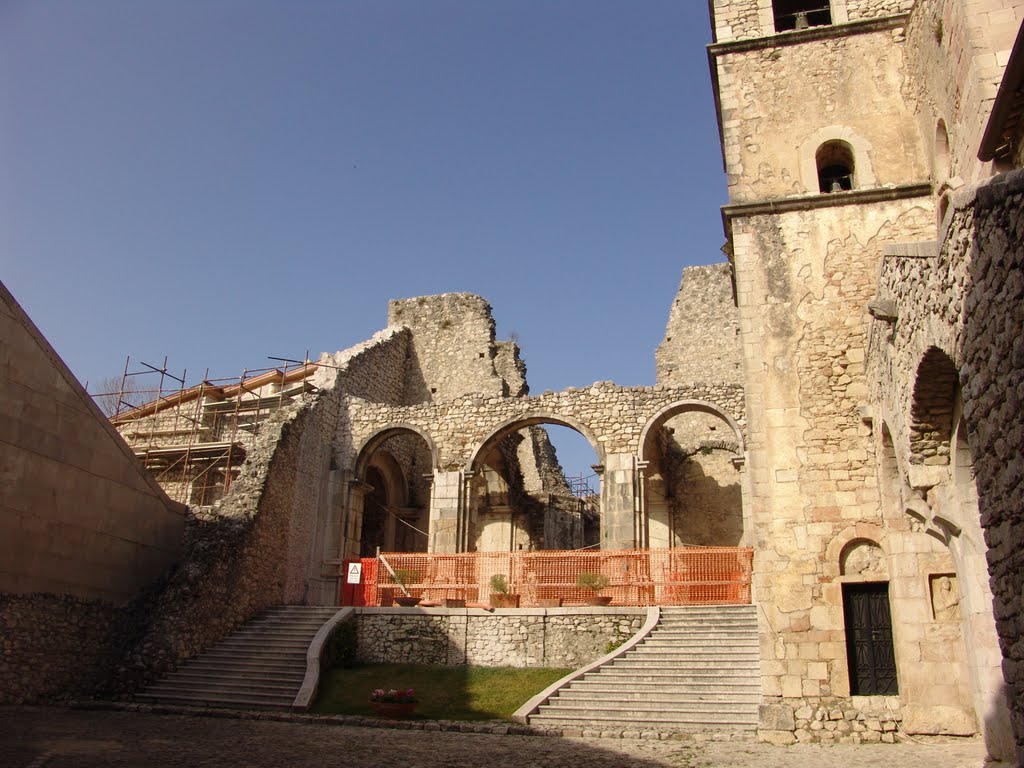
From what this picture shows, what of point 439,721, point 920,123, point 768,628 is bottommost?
point 439,721

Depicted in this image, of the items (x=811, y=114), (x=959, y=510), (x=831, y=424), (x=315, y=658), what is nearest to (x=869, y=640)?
(x=831, y=424)

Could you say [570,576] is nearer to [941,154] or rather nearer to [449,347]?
[941,154]

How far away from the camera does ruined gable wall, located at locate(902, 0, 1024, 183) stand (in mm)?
9219

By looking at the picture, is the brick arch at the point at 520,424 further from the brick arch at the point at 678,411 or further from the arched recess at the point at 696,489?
the arched recess at the point at 696,489

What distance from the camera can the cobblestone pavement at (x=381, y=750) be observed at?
7.99 metres

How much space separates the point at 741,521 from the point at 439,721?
1314cm

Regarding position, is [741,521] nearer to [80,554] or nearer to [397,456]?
[397,456]

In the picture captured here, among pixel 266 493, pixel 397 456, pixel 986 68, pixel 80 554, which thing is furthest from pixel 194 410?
pixel 986 68

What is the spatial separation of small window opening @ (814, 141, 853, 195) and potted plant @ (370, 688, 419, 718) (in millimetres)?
9044

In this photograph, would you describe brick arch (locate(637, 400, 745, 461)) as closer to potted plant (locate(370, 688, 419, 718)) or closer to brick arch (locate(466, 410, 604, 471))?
brick arch (locate(466, 410, 604, 471))

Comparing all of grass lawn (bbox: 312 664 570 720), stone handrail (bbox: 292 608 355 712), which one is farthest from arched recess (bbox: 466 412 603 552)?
grass lawn (bbox: 312 664 570 720)

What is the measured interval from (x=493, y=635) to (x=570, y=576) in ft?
6.18

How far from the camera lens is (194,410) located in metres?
24.1

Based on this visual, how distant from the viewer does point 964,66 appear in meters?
9.59
